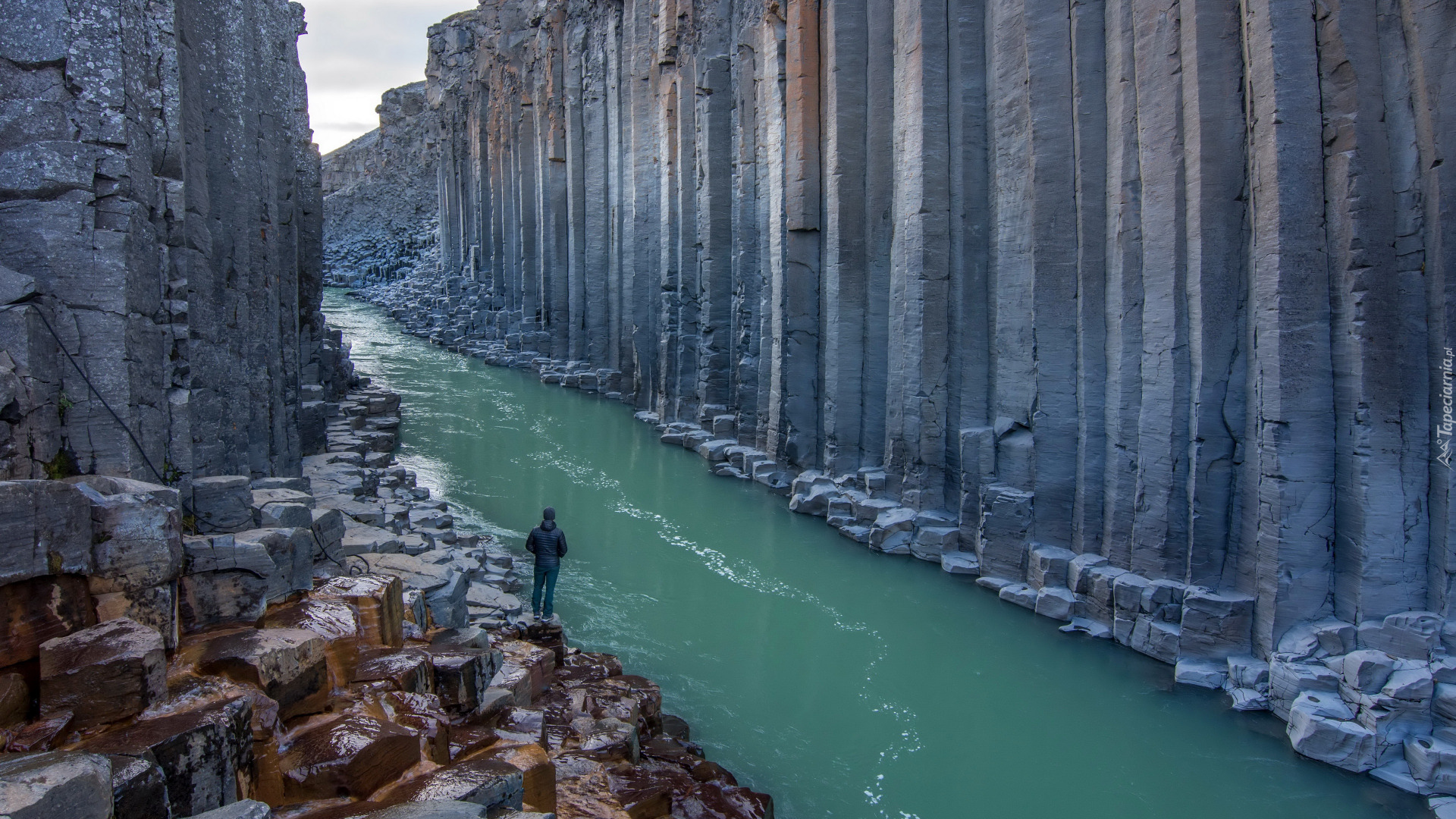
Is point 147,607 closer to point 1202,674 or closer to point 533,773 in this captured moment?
point 533,773

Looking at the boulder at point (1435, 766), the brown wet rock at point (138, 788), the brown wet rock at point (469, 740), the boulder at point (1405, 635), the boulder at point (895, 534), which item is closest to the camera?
the brown wet rock at point (138, 788)

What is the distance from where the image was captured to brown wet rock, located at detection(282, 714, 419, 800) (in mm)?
4336

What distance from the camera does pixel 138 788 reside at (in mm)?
3586

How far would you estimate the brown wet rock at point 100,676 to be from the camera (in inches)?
157

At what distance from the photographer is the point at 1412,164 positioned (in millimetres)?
7168

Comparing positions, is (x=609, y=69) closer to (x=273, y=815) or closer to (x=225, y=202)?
(x=225, y=202)

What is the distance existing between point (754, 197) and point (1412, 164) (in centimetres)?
1050

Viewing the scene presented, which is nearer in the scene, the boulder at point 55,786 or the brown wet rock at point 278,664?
the boulder at point 55,786

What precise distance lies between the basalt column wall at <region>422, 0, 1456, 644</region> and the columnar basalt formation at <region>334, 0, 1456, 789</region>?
3 cm

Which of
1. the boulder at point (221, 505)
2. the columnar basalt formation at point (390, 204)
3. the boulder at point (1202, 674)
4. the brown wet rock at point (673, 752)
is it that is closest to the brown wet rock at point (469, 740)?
the brown wet rock at point (673, 752)

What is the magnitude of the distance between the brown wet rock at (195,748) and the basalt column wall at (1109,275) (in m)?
7.73

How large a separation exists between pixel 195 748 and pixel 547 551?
4.95 meters

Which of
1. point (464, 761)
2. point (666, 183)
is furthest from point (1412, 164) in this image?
point (666, 183)

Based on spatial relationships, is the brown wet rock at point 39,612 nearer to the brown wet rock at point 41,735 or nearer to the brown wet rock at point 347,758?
the brown wet rock at point 41,735
